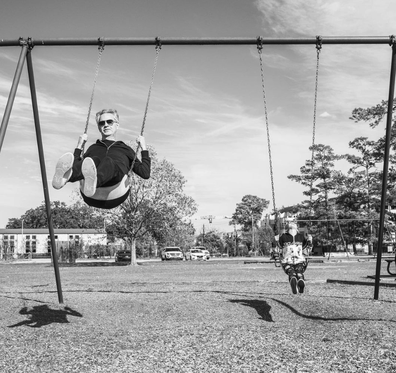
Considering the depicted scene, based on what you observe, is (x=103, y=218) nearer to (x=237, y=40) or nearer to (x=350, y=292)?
(x=350, y=292)

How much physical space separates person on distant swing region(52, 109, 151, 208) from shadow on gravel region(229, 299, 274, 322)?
340 cm

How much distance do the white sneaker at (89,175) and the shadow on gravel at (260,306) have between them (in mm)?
3923

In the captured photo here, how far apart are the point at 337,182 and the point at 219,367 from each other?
43155 mm

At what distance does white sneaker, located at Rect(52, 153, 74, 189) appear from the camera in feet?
21.0

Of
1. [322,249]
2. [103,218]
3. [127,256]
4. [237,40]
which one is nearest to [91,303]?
[237,40]

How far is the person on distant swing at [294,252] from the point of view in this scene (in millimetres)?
9000

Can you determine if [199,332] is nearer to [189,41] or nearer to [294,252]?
[294,252]

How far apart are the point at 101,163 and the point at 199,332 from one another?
9.02 feet

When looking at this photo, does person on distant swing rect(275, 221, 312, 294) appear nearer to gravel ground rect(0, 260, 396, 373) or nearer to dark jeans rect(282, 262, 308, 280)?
dark jeans rect(282, 262, 308, 280)

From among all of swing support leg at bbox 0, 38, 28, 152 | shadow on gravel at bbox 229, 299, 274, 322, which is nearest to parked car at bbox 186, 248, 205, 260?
shadow on gravel at bbox 229, 299, 274, 322

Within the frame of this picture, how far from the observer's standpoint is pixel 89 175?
20.6 feet

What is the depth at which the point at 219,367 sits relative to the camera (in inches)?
223

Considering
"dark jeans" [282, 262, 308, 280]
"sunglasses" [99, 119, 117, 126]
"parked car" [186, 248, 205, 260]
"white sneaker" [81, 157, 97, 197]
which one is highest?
"sunglasses" [99, 119, 117, 126]

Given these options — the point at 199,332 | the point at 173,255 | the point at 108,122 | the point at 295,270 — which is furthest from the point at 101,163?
the point at 173,255
